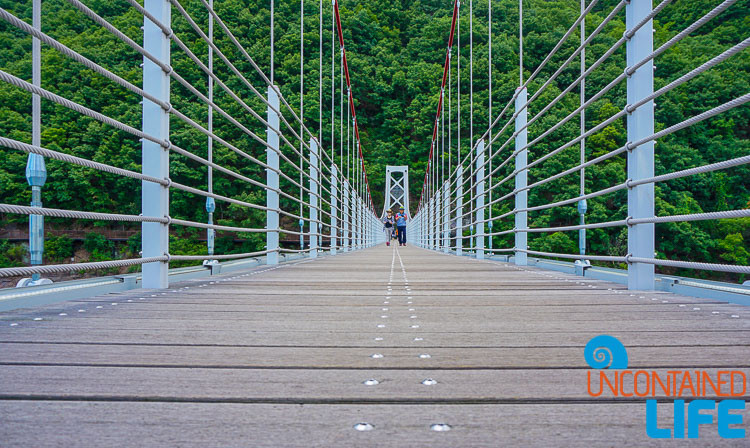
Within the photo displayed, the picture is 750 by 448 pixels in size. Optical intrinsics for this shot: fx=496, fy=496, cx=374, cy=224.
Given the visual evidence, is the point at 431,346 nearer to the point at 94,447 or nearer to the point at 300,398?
the point at 300,398

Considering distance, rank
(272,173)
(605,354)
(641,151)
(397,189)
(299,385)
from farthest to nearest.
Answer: (397,189) < (272,173) < (641,151) < (605,354) < (299,385)

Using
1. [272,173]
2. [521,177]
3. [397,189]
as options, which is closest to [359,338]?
[272,173]

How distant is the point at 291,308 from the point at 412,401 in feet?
2.04

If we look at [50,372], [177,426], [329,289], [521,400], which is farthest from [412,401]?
[329,289]

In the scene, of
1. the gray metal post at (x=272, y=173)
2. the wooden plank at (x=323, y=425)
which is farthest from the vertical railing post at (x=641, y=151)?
the gray metal post at (x=272, y=173)

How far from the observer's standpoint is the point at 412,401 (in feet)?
1.51

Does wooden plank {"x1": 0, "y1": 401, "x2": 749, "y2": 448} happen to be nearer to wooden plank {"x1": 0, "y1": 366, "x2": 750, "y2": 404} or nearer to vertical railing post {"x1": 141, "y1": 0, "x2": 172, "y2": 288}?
wooden plank {"x1": 0, "y1": 366, "x2": 750, "y2": 404}

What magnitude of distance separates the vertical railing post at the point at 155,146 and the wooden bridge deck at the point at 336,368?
200 mm

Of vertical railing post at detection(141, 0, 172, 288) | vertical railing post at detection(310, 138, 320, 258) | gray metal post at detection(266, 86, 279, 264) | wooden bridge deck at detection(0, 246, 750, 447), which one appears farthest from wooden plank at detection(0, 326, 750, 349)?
vertical railing post at detection(310, 138, 320, 258)

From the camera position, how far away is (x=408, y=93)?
71.7 feet

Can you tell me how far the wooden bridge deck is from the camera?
39 centimetres

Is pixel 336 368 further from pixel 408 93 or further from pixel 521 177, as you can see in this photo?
pixel 408 93

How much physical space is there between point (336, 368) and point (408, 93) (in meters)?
22.1

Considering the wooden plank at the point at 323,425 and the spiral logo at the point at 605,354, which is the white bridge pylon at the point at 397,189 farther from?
the wooden plank at the point at 323,425
